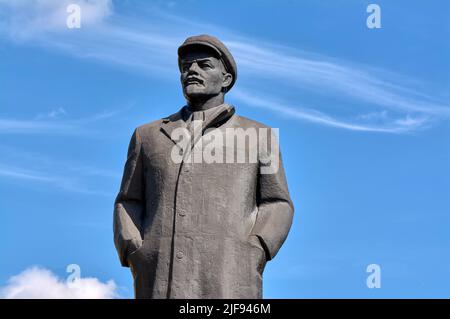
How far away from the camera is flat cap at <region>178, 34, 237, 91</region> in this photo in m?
18.2

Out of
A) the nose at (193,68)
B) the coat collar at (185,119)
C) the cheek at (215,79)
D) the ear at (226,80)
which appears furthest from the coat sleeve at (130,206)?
the ear at (226,80)

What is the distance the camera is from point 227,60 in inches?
723

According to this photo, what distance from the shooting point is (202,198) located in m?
17.3

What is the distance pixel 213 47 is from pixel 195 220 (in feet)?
8.12

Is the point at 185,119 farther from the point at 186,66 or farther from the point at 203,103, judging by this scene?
the point at 186,66

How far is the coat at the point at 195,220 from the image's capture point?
17.0 meters

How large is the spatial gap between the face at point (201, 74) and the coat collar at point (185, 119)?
252 millimetres

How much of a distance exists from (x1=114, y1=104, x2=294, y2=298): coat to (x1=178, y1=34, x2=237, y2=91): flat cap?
66 cm

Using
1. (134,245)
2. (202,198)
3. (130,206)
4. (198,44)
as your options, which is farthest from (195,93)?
(134,245)

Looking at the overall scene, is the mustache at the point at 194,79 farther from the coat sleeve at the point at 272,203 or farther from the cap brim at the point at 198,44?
the coat sleeve at the point at 272,203

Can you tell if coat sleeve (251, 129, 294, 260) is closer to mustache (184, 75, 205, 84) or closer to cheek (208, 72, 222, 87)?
cheek (208, 72, 222, 87)
